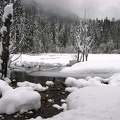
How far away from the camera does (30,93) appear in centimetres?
718

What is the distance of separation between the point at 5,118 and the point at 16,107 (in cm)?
49

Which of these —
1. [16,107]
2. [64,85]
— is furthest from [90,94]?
[64,85]

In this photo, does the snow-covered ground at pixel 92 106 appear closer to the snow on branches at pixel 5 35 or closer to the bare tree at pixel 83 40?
the snow on branches at pixel 5 35

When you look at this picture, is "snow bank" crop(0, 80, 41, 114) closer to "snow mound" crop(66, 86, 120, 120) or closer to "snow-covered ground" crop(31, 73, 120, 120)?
"snow-covered ground" crop(31, 73, 120, 120)

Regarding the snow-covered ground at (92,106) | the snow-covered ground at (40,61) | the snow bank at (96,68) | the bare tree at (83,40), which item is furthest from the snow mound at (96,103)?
the bare tree at (83,40)

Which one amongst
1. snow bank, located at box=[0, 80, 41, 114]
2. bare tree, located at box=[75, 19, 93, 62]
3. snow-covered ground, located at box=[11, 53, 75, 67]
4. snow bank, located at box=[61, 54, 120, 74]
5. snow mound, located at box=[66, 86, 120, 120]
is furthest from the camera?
snow-covered ground, located at box=[11, 53, 75, 67]

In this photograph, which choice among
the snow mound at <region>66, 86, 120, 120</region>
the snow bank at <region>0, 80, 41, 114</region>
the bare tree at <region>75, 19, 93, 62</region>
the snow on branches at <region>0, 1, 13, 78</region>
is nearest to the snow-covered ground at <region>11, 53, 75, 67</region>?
the bare tree at <region>75, 19, 93, 62</region>

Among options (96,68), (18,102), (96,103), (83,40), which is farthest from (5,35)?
(83,40)

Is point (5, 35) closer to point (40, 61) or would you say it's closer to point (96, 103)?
point (96, 103)

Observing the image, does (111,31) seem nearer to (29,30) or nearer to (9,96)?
(29,30)

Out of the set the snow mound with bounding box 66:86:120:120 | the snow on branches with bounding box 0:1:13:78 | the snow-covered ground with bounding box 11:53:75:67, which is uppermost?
the snow on branches with bounding box 0:1:13:78

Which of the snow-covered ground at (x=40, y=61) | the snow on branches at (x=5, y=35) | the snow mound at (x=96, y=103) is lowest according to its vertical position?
the snow-covered ground at (x=40, y=61)

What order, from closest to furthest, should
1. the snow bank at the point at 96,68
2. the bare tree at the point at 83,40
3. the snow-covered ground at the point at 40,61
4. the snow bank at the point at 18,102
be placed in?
1. the snow bank at the point at 18,102
2. the snow bank at the point at 96,68
3. the bare tree at the point at 83,40
4. the snow-covered ground at the point at 40,61

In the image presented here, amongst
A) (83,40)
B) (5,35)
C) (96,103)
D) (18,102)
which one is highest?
(83,40)
